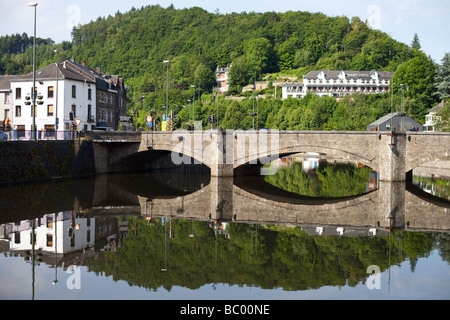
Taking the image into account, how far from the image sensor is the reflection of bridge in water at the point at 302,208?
24.8 m

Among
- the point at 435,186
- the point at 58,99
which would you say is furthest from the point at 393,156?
the point at 58,99

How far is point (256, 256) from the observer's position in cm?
1803

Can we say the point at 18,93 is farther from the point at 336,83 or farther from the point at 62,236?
the point at 336,83

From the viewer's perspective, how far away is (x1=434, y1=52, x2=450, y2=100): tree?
8562cm

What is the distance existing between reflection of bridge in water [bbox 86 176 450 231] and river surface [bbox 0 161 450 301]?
7cm

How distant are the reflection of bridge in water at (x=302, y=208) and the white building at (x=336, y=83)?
90724 mm

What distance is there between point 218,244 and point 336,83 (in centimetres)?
11388

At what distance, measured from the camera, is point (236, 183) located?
41.9 metres

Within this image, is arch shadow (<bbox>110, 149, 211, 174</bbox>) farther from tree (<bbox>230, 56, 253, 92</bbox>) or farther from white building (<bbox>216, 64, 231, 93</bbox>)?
white building (<bbox>216, 64, 231, 93</bbox>)

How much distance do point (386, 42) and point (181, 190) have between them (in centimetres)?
11139

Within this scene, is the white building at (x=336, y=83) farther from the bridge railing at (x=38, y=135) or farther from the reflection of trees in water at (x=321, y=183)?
the bridge railing at (x=38, y=135)

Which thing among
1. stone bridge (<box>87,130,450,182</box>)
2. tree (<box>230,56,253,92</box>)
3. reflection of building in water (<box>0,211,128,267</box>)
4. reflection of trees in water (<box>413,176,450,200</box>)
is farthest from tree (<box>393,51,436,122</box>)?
reflection of building in water (<box>0,211,128,267</box>)

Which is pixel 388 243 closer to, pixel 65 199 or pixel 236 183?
pixel 65 199

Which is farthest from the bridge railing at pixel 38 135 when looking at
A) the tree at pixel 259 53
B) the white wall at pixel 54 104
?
the tree at pixel 259 53
